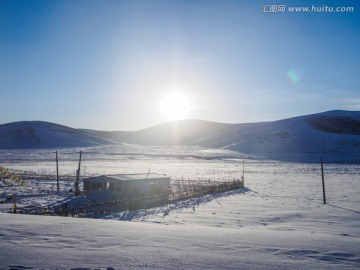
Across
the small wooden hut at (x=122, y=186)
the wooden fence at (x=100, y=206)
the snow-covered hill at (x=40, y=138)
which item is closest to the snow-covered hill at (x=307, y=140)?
the snow-covered hill at (x=40, y=138)

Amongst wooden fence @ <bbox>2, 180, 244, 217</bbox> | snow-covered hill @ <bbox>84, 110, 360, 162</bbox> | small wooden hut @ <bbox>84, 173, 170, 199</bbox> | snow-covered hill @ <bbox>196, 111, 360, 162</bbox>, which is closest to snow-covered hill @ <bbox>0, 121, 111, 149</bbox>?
snow-covered hill @ <bbox>84, 110, 360, 162</bbox>

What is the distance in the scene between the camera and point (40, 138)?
172750 millimetres

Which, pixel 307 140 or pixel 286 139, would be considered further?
pixel 286 139

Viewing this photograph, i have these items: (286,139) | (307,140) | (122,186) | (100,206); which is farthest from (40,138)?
(100,206)

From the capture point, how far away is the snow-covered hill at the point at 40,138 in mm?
161925

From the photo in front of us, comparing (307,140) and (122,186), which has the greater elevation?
(307,140)

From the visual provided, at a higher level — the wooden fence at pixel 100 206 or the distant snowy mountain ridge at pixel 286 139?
the distant snowy mountain ridge at pixel 286 139

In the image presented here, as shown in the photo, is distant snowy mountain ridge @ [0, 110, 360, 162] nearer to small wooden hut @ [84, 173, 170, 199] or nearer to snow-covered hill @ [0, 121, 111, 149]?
snow-covered hill @ [0, 121, 111, 149]

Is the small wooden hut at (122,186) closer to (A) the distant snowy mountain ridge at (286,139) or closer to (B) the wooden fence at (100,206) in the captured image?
(B) the wooden fence at (100,206)

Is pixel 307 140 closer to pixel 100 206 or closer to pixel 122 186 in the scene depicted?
pixel 122 186

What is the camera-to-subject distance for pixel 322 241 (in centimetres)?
851

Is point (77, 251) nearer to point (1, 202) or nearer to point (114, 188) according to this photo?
point (1, 202)

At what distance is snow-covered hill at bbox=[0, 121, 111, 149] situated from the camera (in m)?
162

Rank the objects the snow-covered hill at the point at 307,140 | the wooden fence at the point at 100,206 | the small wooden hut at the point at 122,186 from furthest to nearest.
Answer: the snow-covered hill at the point at 307,140, the small wooden hut at the point at 122,186, the wooden fence at the point at 100,206
